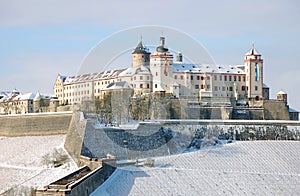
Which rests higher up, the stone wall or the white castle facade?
the white castle facade

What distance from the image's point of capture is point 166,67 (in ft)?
115

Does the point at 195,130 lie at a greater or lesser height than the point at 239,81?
lesser

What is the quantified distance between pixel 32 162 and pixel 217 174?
849 cm

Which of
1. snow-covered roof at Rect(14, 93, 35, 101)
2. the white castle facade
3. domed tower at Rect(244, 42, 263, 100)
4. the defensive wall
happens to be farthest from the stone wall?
snow-covered roof at Rect(14, 93, 35, 101)

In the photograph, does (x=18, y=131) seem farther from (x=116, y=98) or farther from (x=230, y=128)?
(x=230, y=128)

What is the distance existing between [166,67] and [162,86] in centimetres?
146

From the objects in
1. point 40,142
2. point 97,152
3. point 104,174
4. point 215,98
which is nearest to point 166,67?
point 215,98

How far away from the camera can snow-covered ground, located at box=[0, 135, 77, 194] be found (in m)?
20.4

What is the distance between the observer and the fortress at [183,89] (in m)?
31.4

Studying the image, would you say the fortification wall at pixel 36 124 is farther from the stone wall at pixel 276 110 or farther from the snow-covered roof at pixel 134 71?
the stone wall at pixel 276 110

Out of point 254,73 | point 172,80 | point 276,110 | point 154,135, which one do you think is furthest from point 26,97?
point 154,135

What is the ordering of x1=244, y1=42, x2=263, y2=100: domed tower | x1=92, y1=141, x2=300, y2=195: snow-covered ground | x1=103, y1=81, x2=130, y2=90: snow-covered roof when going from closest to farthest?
x1=92, y1=141, x2=300, y2=195: snow-covered ground < x1=103, y1=81, x2=130, y2=90: snow-covered roof < x1=244, y1=42, x2=263, y2=100: domed tower

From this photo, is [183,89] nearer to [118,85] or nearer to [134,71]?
[134,71]

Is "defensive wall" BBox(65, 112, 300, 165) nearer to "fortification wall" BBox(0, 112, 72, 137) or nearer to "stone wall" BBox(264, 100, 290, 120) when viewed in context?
"fortification wall" BBox(0, 112, 72, 137)
